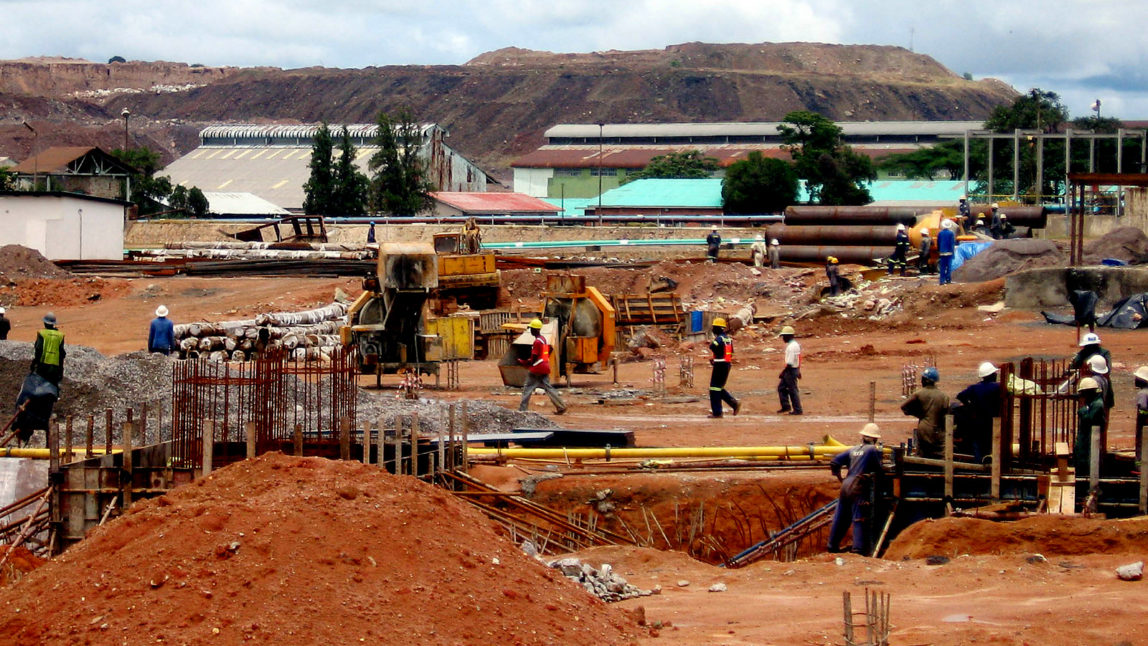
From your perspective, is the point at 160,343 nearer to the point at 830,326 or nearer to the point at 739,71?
the point at 830,326

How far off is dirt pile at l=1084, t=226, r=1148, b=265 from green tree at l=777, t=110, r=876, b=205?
31890 mm

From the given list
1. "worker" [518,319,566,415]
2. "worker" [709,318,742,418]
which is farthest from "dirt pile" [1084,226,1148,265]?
"worker" [518,319,566,415]

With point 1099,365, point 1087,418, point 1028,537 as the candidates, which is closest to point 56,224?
point 1099,365

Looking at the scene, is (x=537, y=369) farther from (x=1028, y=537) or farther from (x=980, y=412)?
(x=1028, y=537)

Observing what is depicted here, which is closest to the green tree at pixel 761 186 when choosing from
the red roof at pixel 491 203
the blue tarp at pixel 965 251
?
the red roof at pixel 491 203

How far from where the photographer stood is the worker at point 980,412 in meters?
13.1

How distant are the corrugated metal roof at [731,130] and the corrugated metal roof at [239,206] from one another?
148 feet

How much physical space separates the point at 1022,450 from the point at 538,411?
7.82 meters

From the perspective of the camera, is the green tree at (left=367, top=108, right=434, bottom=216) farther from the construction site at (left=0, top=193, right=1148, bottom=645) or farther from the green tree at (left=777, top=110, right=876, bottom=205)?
the construction site at (left=0, top=193, right=1148, bottom=645)

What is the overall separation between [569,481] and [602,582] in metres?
4.42

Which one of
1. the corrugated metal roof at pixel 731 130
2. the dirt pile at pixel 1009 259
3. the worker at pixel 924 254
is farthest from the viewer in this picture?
the corrugated metal roof at pixel 731 130

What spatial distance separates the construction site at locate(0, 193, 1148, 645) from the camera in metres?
8.05

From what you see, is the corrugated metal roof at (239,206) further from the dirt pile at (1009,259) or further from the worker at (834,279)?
the dirt pile at (1009,259)

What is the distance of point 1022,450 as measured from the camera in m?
13.2
